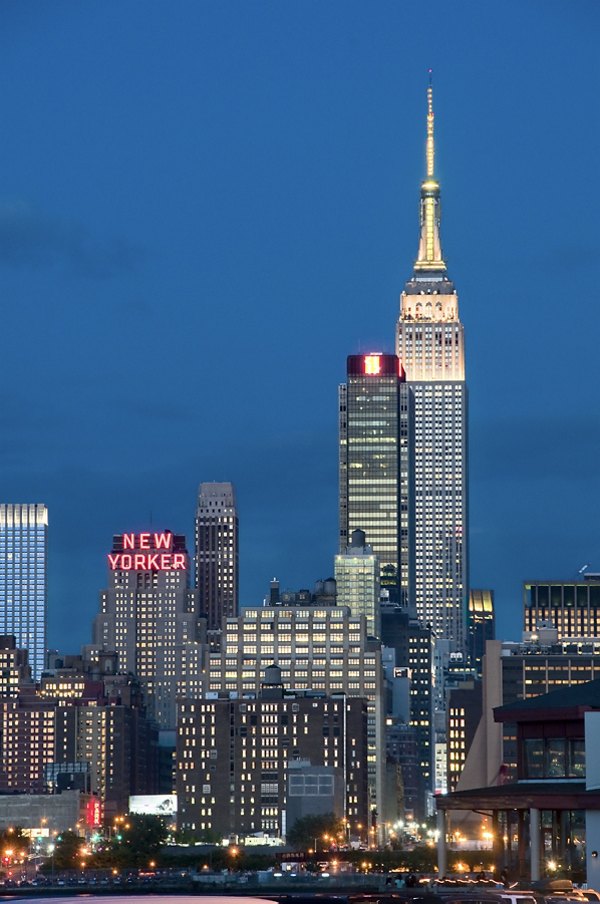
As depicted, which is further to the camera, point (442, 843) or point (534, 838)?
point (442, 843)

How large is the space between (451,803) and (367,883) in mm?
70650

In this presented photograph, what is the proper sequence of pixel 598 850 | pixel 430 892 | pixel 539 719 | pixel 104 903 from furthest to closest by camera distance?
pixel 539 719, pixel 598 850, pixel 430 892, pixel 104 903

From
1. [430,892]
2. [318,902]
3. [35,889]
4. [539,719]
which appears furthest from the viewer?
[35,889]

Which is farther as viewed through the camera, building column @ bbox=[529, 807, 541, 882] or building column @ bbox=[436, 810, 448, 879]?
building column @ bbox=[436, 810, 448, 879]

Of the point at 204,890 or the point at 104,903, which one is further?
the point at 204,890

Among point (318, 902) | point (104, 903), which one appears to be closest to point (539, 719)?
point (318, 902)

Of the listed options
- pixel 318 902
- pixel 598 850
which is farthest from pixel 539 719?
pixel 318 902

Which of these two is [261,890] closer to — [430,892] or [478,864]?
[478,864]

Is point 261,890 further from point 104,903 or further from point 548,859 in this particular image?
point 104,903

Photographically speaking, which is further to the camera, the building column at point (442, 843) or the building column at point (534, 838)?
the building column at point (442, 843)

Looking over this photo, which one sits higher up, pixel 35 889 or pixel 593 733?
pixel 593 733

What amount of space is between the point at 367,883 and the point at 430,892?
336ft

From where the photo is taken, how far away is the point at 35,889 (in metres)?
198

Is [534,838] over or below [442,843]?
over
